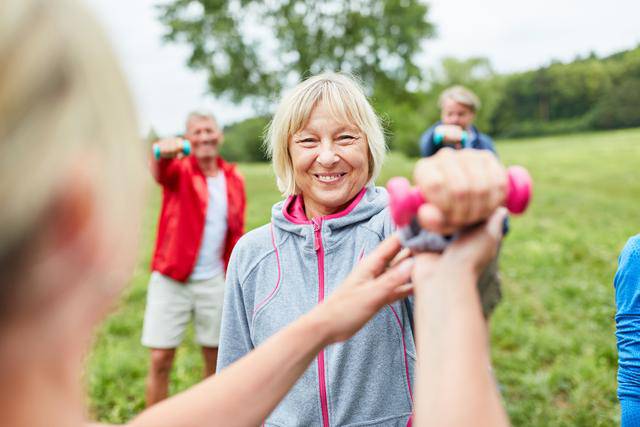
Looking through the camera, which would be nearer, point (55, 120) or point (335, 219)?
point (55, 120)

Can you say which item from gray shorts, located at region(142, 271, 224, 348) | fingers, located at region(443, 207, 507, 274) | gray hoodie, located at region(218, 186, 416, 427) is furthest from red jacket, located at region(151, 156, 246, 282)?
fingers, located at region(443, 207, 507, 274)

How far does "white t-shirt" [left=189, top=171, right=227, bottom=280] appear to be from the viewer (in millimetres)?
4977

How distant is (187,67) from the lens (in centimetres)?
2312

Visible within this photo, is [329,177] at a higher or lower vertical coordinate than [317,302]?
higher

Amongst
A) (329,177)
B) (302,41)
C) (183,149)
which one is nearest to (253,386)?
(329,177)

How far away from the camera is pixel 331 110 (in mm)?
2383

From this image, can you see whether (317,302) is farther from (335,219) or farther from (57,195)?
(57,195)

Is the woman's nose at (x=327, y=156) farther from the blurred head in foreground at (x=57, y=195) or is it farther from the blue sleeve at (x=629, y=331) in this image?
the blurred head in foreground at (x=57, y=195)

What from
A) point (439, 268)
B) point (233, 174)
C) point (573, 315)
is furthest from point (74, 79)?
point (573, 315)

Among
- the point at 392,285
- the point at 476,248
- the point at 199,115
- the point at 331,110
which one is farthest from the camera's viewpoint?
the point at 199,115

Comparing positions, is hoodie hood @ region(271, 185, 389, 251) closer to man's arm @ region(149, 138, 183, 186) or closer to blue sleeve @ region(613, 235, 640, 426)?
blue sleeve @ region(613, 235, 640, 426)

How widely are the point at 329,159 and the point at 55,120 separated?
1.71 meters

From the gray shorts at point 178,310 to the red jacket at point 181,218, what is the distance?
0.41ft

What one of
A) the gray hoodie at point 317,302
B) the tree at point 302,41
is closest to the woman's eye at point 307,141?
the gray hoodie at point 317,302
